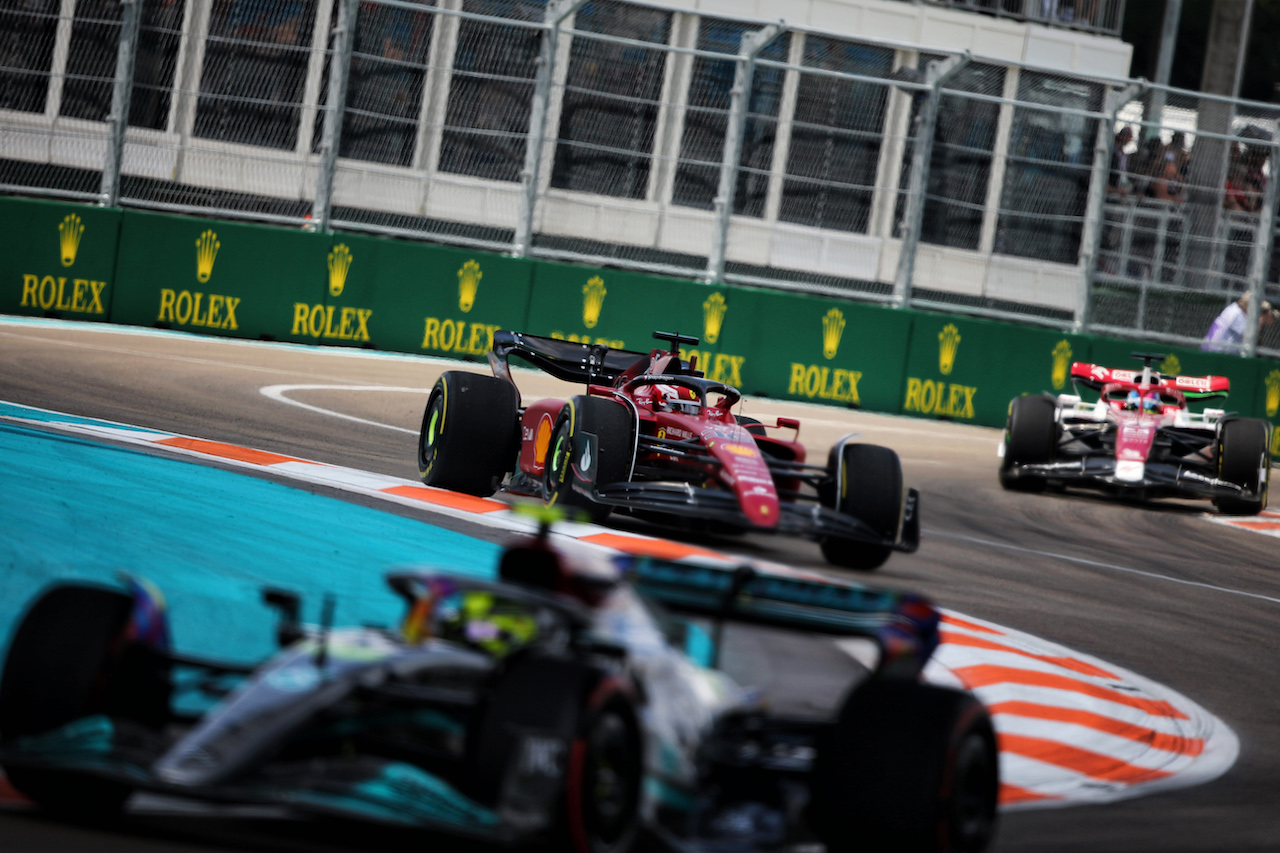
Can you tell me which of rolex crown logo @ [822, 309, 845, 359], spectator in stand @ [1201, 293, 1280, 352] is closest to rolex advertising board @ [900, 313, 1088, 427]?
rolex crown logo @ [822, 309, 845, 359]

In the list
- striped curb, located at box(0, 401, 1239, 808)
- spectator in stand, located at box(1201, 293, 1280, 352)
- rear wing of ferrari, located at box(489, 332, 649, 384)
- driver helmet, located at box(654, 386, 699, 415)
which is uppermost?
spectator in stand, located at box(1201, 293, 1280, 352)

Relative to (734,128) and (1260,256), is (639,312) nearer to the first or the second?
(734,128)

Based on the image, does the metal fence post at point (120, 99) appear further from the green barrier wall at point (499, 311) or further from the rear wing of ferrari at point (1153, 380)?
the rear wing of ferrari at point (1153, 380)

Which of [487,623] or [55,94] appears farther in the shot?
[55,94]

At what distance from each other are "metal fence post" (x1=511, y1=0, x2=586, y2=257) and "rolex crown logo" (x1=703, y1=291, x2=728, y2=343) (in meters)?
2.08

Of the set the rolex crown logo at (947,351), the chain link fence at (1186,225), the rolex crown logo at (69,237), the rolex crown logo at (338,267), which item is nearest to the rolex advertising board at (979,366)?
the rolex crown logo at (947,351)

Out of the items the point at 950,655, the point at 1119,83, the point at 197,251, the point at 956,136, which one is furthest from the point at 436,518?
the point at 1119,83

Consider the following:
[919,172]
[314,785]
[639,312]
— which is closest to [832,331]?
[919,172]

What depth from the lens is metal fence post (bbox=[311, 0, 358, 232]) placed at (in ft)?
57.6

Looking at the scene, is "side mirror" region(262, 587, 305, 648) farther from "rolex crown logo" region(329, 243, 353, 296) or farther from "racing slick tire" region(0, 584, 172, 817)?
"rolex crown logo" region(329, 243, 353, 296)

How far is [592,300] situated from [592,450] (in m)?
9.77

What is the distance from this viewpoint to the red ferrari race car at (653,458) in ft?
28.3

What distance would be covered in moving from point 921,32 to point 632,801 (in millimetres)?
23860

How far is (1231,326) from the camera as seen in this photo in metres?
19.5
